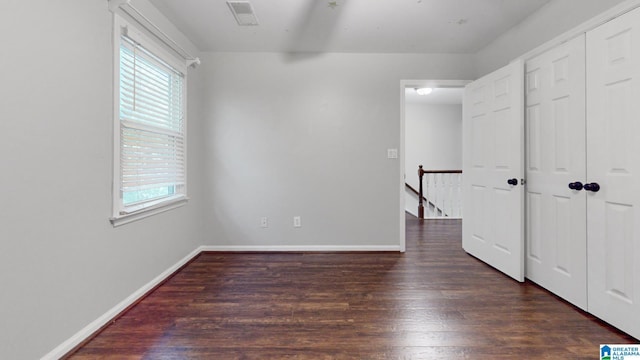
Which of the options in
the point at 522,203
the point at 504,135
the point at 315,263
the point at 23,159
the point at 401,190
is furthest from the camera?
the point at 401,190

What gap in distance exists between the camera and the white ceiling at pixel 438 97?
571 cm

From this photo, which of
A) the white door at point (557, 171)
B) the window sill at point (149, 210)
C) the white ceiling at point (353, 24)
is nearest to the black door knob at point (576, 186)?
the white door at point (557, 171)

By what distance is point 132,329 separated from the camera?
188cm

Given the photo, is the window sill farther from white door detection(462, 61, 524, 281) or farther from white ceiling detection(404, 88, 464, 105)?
white ceiling detection(404, 88, 464, 105)

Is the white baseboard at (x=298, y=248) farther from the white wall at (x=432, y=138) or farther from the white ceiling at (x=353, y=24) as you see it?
the white wall at (x=432, y=138)

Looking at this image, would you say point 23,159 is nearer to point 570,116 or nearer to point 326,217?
point 326,217

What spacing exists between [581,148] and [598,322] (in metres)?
1.16

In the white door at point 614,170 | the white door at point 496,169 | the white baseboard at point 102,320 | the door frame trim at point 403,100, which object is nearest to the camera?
the white baseboard at point 102,320

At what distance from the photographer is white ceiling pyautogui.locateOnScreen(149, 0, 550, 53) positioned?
8.13 feet

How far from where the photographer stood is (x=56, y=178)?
1567 millimetres

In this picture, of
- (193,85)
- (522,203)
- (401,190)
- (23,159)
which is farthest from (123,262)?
(522,203)

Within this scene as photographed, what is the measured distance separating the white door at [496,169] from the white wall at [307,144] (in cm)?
74

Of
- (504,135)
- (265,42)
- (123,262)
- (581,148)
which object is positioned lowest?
(123,262)

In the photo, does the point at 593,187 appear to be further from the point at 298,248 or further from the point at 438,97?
the point at 438,97
